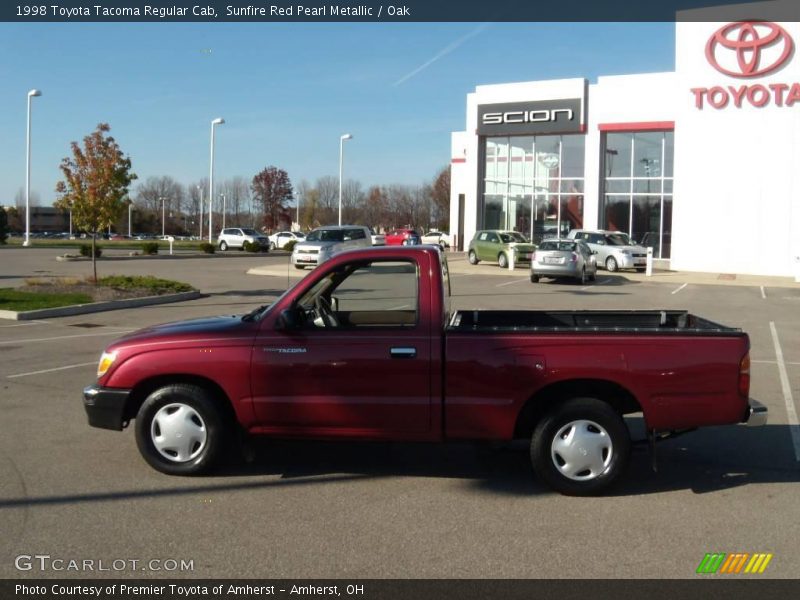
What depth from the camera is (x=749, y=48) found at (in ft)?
104

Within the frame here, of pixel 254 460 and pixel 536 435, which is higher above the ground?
pixel 536 435

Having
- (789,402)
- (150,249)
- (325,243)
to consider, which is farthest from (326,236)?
(789,402)

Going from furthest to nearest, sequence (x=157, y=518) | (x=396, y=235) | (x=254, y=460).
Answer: (x=396, y=235)
(x=254, y=460)
(x=157, y=518)

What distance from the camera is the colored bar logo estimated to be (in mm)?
4699

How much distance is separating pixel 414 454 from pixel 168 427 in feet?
6.82

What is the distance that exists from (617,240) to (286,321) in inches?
1226

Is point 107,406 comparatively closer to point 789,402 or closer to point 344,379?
point 344,379

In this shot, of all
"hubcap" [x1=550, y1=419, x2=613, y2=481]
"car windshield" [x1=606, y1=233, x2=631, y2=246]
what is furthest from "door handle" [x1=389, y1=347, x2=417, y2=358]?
"car windshield" [x1=606, y1=233, x2=631, y2=246]

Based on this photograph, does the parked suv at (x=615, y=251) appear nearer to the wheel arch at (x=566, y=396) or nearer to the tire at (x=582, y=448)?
the wheel arch at (x=566, y=396)

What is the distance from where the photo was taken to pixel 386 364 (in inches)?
235

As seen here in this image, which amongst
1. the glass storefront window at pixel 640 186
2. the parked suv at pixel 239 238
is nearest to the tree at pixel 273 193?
the parked suv at pixel 239 238
